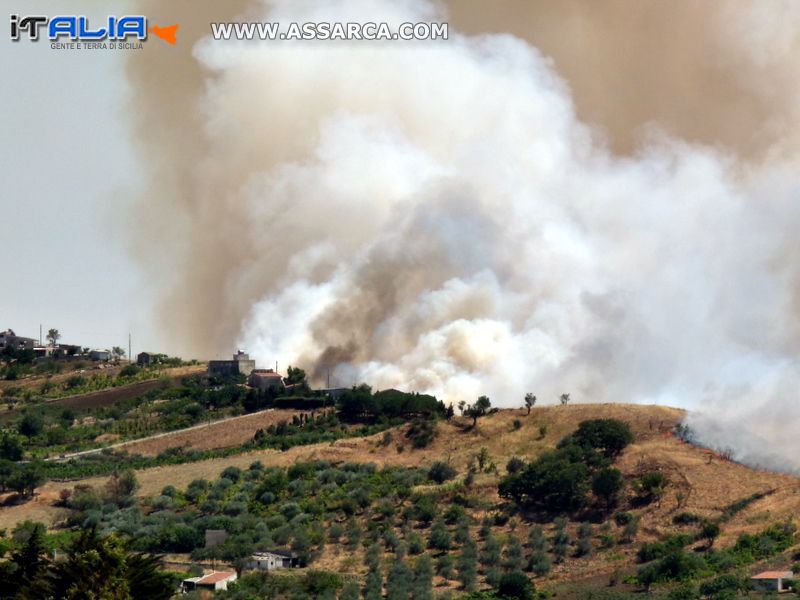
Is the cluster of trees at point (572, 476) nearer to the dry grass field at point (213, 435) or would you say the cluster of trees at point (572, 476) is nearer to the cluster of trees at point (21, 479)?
the dry grass field at point (213, 435)

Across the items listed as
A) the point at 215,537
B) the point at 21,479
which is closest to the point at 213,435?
the point at 21,479

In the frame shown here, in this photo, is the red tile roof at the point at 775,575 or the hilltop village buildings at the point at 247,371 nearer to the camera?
the red tile roof at the point at 775,575

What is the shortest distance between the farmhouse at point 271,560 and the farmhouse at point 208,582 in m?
→ 2.42

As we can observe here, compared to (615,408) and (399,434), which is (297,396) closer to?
(399,434)

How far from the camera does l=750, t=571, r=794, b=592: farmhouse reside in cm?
6181

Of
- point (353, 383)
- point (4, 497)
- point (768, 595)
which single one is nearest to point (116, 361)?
point (353, 383)

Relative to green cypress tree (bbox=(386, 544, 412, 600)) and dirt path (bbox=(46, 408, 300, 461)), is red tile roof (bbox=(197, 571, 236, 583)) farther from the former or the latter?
dirt path (bbox=(46, 408, 300, 461))

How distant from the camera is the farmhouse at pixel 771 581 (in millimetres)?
61812

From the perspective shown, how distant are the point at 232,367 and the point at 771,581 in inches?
2457

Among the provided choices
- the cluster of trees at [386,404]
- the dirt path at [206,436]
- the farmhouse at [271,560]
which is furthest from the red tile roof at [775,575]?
the dirt path at [206,436]

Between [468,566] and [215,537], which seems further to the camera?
[215,537]

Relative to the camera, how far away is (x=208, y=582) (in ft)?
219

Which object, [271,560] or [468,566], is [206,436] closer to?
[271,560]

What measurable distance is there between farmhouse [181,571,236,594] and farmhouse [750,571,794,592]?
2091 centimetres
